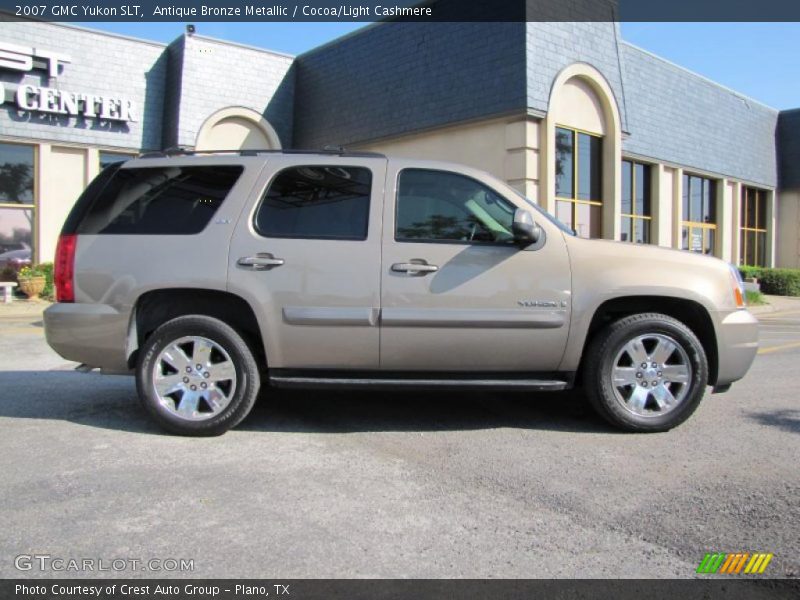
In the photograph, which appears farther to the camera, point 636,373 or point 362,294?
point 636,373

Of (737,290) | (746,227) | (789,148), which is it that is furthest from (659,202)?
(737,290)

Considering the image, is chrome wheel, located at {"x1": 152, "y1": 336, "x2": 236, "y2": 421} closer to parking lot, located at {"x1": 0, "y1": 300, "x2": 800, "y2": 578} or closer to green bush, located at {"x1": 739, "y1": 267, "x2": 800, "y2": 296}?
parking lot, located at {"x1": 0, "y1": 300, "x2": 800, "y2": 578}

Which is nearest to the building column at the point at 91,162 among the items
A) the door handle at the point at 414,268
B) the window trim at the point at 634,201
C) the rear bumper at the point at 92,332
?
the rear bumper at the point at 92,332

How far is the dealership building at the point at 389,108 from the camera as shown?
14383 millimetres

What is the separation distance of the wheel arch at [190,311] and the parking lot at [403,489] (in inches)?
25.2

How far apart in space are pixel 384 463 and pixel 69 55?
1602 centimetres

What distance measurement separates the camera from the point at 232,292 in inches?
180

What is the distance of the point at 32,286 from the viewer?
15141 mm

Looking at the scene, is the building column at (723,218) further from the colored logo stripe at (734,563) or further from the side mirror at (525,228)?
the colored logo stripe at (734,563)

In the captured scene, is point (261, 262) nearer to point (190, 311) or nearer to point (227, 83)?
point (190, 311)

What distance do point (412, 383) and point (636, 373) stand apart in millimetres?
1607

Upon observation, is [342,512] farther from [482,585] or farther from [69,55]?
[69,55]

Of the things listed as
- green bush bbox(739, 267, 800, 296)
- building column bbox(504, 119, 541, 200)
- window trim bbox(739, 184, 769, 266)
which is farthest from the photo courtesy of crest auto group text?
window trim bbox(739, 184, 769, 266)

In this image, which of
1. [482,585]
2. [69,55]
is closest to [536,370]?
[482,585]
